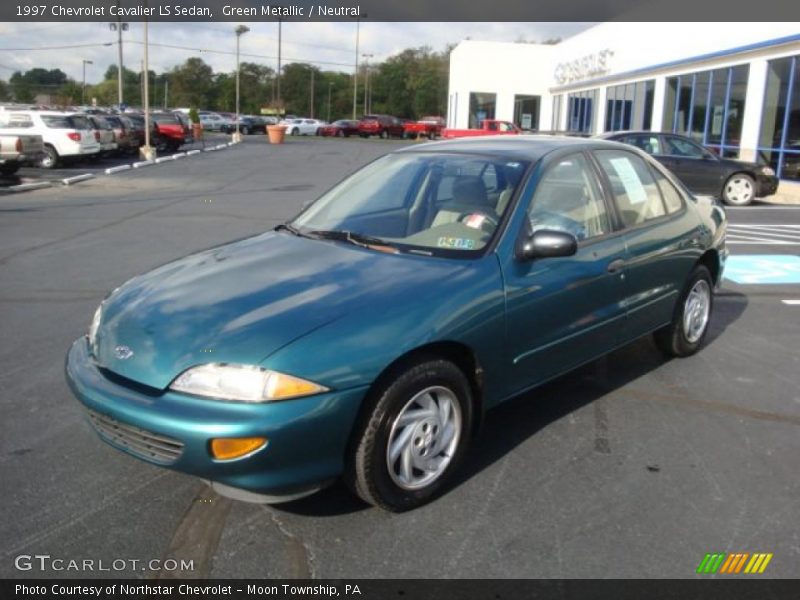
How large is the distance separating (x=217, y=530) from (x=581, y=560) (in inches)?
58.9

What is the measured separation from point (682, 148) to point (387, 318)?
13.2 meters

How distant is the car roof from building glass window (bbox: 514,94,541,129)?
42714 millimetres

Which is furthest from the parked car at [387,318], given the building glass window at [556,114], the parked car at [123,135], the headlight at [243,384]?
the building glass window at [556,114]

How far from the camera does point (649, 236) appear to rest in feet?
14.9

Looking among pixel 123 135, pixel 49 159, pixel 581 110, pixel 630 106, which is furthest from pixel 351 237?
pixel 581 110

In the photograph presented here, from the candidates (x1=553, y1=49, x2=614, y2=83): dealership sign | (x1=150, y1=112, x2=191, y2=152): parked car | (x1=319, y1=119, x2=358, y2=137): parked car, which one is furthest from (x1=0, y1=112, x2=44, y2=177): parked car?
(x1=319, y1=119, x2=358, y2=137): parked car

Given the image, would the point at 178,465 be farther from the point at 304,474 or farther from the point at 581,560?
the point at 581,560

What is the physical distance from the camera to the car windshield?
3.78 m

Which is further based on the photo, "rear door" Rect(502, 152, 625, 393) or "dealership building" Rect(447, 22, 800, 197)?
"dealership building" Rect(447, 22, 800, 197)

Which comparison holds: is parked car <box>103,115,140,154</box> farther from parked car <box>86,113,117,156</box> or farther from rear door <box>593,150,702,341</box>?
rear door <box>593,150,702,341</box>

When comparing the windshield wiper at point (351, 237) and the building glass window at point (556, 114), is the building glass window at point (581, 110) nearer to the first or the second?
the building glass window at point (556, 114)

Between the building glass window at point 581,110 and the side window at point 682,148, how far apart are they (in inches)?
782

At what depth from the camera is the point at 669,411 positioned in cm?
436
